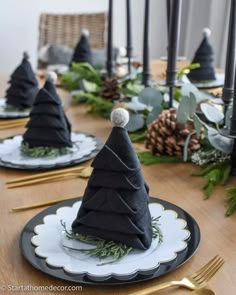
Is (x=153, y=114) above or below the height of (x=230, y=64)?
below

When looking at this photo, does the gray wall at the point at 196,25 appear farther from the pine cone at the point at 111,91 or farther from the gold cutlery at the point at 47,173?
the gold cutlery at the point at 47,173

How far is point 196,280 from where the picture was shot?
2.06ft

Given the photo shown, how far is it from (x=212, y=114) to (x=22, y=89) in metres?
0.61

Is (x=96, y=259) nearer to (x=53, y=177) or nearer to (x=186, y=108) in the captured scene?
(x=53, y=177)

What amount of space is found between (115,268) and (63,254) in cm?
8

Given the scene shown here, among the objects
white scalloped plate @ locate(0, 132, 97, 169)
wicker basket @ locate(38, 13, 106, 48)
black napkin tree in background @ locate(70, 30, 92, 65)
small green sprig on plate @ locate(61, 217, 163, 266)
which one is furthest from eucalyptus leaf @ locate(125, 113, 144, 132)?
wicker basket @ locate(38, 13, 106, 48)

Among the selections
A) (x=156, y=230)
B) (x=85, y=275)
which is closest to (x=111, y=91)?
(x=156, y=230)

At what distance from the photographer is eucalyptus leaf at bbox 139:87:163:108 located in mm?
1217

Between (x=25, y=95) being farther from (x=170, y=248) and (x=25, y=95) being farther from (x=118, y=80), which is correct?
(x=170, y=248)

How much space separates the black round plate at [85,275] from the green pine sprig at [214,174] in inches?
5.3

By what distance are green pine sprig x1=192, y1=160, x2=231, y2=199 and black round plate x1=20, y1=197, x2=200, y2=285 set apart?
13 cm

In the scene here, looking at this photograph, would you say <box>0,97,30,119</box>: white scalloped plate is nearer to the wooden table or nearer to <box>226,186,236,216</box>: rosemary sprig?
the wooden table

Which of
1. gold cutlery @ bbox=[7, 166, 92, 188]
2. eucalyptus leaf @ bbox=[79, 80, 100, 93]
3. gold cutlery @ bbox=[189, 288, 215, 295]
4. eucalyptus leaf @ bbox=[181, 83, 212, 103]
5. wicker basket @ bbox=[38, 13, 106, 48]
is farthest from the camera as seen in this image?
wicker basket @ bbox=[38, 13, 106, 48]

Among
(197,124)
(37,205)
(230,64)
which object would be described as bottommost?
(37,205)
